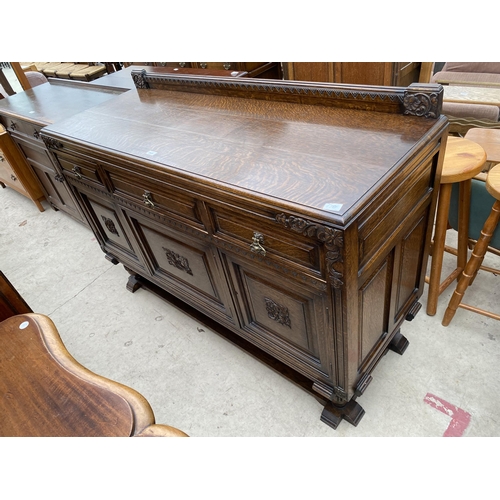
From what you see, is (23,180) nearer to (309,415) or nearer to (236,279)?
(236,279)

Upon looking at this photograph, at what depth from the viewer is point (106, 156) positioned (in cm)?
141

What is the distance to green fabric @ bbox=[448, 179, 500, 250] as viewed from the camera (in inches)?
57.8

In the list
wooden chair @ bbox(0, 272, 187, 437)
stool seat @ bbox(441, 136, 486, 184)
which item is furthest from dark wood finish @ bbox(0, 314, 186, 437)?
stool seat @ bbox(441, 136, 486, 184)

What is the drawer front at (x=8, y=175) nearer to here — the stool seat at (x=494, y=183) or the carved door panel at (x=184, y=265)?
the carved door panel at (x=184, y=265)

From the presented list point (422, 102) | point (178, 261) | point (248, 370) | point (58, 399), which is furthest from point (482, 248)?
point (58, 399)

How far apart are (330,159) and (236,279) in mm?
570

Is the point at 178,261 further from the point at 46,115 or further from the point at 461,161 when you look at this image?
the point at 46,115

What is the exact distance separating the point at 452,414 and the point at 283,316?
2.76ft

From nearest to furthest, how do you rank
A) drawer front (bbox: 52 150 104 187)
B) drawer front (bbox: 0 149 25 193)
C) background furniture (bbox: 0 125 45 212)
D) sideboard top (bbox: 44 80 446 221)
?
sideboard top (bbox: 44 80 446 221) → drawer front (bbox: 52 150 104 187) → background furniture (bbox: 0 125 45 212) → drawer front (bbox: 0 149 25 193)

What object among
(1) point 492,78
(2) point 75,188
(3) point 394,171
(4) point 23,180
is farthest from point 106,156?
(1) point 492,78

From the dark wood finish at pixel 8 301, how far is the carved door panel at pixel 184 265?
1.85ft

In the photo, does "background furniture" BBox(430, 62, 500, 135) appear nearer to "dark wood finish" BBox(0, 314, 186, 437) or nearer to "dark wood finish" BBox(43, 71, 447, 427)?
"dark wood finish" BBox(43, 71, 447, 427)

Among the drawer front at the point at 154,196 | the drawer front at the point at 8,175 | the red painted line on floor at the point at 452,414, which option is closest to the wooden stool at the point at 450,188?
the red painted line on floor at the point at 452,414

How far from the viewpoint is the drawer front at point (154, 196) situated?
1254 millimetres
